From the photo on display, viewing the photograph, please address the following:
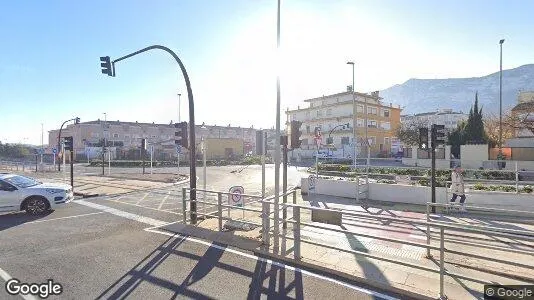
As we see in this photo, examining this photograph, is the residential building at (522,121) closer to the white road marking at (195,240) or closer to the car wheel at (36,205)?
the white road marking at (195,240)

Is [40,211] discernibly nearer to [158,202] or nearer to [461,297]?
[158,202]

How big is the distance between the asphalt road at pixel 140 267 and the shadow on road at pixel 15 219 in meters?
0.16

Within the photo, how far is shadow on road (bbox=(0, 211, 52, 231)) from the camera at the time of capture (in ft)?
34.7

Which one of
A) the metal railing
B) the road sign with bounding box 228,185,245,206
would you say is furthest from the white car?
the metal railing

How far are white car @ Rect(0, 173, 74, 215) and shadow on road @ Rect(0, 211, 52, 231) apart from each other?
0.83 ft

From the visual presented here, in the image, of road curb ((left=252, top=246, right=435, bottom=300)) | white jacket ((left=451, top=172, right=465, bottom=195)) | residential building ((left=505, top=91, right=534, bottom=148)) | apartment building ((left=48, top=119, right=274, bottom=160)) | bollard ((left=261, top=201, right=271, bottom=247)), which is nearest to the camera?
road curb ((left=252, top=246, right=435, bottom=300))

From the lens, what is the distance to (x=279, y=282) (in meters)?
5.83

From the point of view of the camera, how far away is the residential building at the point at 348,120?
2507 inches

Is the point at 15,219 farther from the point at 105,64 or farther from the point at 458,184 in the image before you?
the point at 458,184

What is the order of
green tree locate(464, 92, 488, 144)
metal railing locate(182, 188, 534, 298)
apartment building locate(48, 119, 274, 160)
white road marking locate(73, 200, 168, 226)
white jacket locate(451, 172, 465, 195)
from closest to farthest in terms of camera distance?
metal railing locate(182, 188, 534, 298), white road marking locate(73, 200, 168, 226), white jacket locate(451, 172, 465, 195), green tree locate(464, 92, 488, 144), apartment building locate(48, 119, 274, 160)

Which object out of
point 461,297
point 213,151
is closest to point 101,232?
point 461,297

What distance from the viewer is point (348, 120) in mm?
64188

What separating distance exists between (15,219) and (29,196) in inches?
A: 38.9

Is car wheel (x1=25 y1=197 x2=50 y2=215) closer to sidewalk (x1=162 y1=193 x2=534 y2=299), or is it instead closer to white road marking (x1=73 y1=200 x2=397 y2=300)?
white road marking (x1=73 y1=200 x2=397 y2=300)
